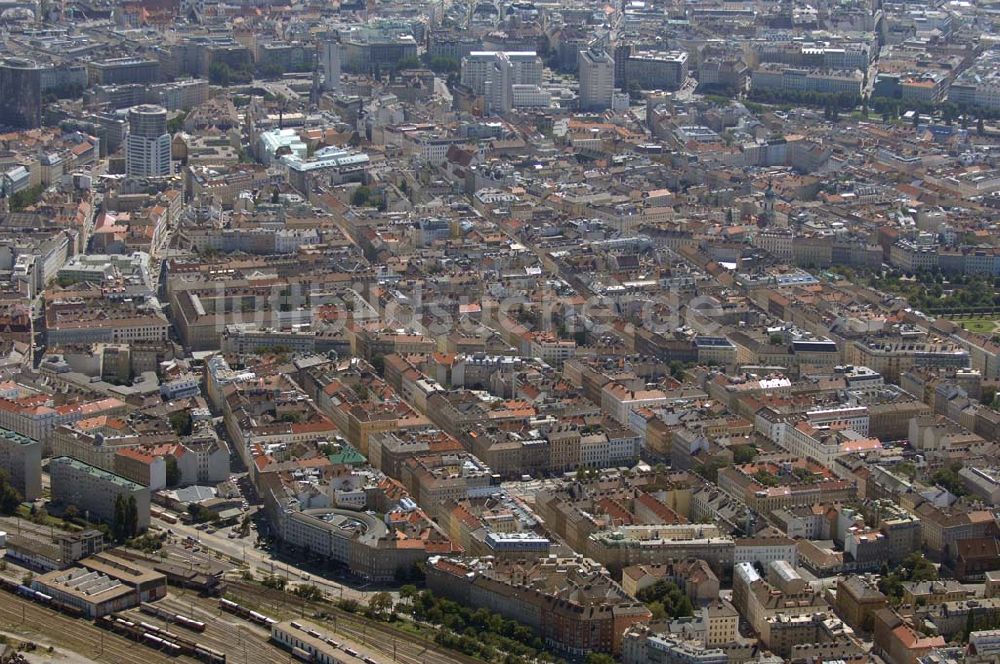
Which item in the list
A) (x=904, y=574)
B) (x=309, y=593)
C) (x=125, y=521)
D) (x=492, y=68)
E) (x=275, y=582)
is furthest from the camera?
(x=492, y=68)

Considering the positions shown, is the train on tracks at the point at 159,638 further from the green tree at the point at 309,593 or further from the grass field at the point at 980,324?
the grass field at the point at 980,324

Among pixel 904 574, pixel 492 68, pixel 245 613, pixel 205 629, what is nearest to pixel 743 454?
pixel 904 574

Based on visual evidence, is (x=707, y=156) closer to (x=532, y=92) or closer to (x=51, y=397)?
(x=532, y=92)

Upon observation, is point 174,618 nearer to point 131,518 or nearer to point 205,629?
point 205,629

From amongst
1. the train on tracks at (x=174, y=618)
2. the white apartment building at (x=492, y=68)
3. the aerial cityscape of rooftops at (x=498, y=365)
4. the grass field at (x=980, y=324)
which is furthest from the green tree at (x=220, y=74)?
the train on tracks at (x=174, y=618)

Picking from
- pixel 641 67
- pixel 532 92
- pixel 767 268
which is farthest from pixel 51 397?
pixel 641 67

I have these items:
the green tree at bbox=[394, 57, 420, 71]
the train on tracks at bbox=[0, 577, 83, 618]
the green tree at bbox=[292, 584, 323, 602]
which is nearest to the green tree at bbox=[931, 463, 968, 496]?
the green tree at bbox=[292, 584, 323, 602]
